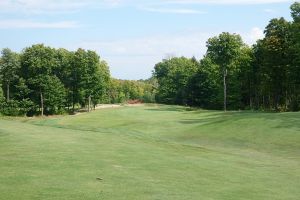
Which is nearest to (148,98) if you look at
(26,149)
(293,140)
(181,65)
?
(181,65)

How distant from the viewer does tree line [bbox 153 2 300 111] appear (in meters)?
60.0

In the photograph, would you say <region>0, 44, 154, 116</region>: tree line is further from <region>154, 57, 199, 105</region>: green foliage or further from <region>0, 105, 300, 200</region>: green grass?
<region>0, 105, 300, 200</region>: green grass

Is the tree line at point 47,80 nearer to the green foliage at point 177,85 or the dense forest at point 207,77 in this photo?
the dense forest at point 207,77

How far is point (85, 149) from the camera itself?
62.7ft

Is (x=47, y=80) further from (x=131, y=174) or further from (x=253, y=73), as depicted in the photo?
(x=131, y=174)

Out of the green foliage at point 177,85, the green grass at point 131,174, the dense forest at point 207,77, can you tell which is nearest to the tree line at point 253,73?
the dense forest at point 207,77

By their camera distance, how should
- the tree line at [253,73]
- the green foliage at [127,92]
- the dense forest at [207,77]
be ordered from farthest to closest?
Answer: the green foliage at [127,92], the dense forest at [207,77], the tree line at [253,73]

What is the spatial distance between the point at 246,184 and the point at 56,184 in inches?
219

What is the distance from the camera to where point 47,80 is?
3187 inches

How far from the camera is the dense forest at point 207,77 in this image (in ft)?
202

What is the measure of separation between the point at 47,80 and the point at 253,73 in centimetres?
3598

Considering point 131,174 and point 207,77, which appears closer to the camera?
point 131,174

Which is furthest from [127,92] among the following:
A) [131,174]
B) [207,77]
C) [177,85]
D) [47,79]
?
[131,174]

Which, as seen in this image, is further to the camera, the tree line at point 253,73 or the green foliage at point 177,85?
the green foliage at point 177,85
